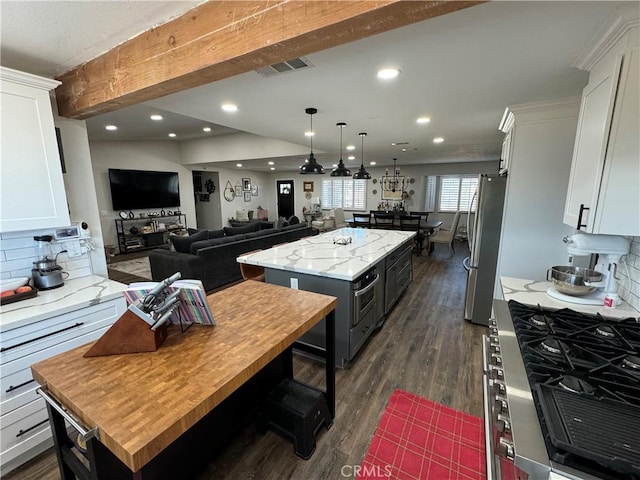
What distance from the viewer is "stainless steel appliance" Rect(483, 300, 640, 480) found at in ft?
2.18

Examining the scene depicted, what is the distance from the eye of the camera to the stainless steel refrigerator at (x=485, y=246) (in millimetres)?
2855

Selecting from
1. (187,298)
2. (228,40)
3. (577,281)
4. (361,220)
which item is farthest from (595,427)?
(361,220)

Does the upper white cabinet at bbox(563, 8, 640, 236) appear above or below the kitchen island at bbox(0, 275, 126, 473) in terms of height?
above

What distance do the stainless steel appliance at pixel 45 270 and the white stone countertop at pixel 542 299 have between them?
314cm

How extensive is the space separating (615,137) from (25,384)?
335 centimetres

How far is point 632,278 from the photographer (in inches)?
60.7

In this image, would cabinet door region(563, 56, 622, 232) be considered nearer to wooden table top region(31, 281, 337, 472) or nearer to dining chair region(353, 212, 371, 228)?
wooden table top region(31, 281, 337, 472)

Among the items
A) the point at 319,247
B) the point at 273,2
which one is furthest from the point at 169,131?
the point at 273,2

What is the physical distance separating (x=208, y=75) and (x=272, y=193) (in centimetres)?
1068

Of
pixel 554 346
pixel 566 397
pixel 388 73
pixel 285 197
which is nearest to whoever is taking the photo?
pixel 566 397

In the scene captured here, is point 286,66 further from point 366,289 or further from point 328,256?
point 366,289

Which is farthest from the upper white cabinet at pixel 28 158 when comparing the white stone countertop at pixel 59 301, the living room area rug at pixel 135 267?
the living room area rug at pixel 135 267

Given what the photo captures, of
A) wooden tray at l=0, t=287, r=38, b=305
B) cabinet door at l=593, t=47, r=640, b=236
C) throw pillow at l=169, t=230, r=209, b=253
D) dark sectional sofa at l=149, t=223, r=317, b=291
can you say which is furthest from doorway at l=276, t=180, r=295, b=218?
cabinet door at l=593, t=47, r=640, b=236

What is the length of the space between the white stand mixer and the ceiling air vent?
6.51 feet
